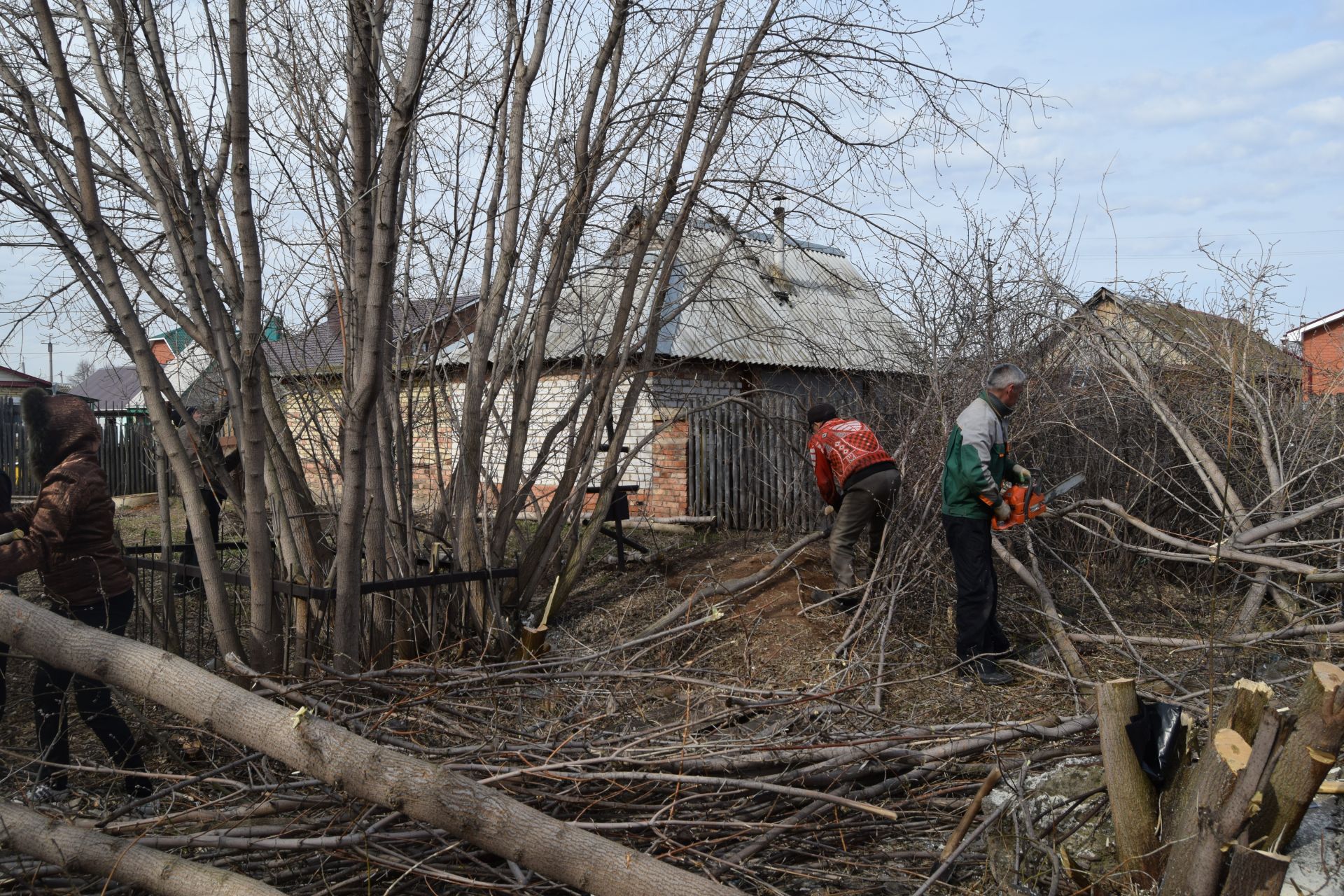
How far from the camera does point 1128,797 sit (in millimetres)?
2986

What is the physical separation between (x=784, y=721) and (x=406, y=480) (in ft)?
9.94

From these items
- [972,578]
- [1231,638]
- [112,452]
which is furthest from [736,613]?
[112,452]

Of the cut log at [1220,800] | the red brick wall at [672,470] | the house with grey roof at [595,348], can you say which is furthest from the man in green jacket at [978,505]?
the red brick wall at [672,470]

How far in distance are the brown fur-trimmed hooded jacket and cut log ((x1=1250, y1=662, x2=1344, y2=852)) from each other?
170 inches

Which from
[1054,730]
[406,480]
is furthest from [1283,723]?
[406,480]

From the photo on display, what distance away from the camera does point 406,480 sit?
5977 millimetres

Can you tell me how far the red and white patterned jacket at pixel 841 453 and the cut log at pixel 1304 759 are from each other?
153 inches

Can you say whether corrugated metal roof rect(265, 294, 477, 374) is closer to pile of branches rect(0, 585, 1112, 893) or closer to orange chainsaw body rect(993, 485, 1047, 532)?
pile of branches rect(0, 585, 1112, 893)

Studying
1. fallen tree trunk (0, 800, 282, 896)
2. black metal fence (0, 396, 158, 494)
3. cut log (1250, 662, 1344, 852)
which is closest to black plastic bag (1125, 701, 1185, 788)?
cut log (1250, 662, 1344, 852)

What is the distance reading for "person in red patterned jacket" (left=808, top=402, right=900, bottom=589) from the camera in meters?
6.47

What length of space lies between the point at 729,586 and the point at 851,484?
113 centimetres

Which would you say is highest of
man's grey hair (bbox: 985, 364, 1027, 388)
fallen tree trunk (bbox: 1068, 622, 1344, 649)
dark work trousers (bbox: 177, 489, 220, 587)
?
man's grey hair (bbox: 985, 364, 1027, 388)

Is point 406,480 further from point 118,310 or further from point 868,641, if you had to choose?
point 868,641

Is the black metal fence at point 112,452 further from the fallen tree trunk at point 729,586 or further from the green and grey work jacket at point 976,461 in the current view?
the green and grey work jacket at point 976,461
